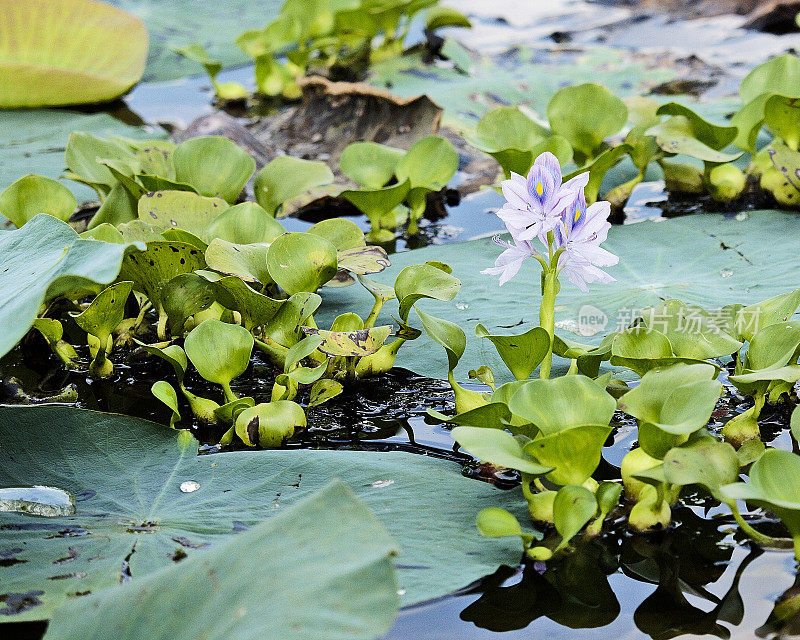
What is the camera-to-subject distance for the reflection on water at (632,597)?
893 millimetres

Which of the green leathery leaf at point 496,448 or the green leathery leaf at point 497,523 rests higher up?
the green leathery leaf at point 496,448

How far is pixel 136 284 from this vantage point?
1.42m

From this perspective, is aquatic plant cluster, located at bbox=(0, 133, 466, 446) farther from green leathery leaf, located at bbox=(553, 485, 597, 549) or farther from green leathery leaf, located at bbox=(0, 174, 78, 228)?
green leathery leaf, located at bbox=(553, 485, 597, 549)

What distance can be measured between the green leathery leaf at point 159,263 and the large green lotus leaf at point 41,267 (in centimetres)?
23

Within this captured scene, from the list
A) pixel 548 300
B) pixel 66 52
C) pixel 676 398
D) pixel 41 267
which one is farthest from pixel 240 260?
pixel 66 52

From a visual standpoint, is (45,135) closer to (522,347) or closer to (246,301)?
(246,301)

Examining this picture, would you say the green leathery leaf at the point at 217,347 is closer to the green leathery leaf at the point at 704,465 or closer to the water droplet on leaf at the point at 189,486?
the water droplet on leaf at the point at 189,486

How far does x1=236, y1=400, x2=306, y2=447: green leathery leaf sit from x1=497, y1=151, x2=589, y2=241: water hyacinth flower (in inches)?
16.2

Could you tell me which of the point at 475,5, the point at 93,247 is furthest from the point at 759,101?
the point at 475,5

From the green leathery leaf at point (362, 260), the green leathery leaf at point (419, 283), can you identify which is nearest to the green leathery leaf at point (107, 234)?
the green leathery leaf at point (362, 260)

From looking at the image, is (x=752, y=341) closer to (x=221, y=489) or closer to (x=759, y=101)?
(x=221, y=489)

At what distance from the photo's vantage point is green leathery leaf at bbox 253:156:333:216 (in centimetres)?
175

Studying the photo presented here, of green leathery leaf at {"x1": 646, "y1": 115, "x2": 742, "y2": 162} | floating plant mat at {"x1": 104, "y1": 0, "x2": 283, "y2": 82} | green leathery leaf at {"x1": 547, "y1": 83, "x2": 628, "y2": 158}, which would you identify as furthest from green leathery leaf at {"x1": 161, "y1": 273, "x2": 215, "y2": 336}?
floating plant mat at {"x1": 104, "y1": 0, "x2": 283, "y2": 82}

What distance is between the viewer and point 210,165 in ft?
5.77
